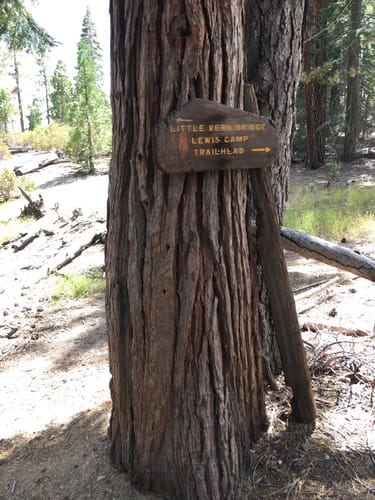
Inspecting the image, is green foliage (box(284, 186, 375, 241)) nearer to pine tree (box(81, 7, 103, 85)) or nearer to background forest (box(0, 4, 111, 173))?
background forest (box(0, 4, 111, 173))

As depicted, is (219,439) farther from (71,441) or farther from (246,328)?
(71,441)

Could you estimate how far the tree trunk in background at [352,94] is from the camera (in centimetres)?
1372

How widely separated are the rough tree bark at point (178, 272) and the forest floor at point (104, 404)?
0.29 meters

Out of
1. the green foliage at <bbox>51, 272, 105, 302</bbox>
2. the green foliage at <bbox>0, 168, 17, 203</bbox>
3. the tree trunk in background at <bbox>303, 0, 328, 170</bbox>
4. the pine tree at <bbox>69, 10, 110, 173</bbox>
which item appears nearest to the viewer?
the green foliage at <bbox>51, 272, 105, 302</bbox>

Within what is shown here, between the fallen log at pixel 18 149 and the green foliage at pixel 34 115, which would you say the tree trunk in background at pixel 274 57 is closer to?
the fallen log at pixel 18 149

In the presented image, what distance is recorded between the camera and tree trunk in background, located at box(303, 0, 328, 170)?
14.0 m

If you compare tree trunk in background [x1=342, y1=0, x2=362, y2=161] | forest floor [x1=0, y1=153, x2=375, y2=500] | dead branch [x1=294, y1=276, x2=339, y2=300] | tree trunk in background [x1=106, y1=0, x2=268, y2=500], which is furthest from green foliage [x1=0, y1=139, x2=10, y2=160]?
tree trunk in background [x1=106, y1=0, x2=268, y2=500]

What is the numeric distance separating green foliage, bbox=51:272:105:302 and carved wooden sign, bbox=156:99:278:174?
A: 4754mm

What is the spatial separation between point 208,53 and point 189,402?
1670 millimetres

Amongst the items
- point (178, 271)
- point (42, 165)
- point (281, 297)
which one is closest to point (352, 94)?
point (281, 297)

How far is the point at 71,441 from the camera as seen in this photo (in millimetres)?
2939

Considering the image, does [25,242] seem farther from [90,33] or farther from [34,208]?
[90,33]

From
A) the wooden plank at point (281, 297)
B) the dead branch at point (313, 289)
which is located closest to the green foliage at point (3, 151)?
the dead branch at point (313, 289)

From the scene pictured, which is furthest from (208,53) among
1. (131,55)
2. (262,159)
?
(262,159)
